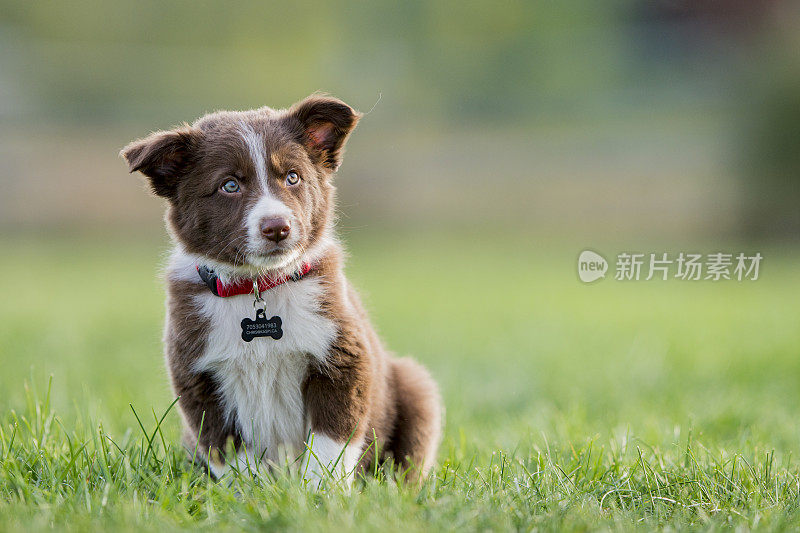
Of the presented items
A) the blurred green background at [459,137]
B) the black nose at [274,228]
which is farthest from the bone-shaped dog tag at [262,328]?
the blurred green background at [459,137]

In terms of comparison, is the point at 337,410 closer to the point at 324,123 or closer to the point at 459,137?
the point at 324,123

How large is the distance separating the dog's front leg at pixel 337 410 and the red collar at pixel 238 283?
0.38 metres

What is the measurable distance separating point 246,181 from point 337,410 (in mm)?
967

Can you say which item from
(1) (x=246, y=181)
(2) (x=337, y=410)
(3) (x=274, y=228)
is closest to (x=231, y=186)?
(1) (x=246, y=181)

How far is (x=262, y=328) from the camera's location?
3.39 meters

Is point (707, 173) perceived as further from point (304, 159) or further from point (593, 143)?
point (304, 159)

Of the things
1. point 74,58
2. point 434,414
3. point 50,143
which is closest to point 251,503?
point 434,414

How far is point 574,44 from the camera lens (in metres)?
22.7

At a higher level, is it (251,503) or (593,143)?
(593,143)

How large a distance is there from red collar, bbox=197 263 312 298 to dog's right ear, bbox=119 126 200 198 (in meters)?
0.39

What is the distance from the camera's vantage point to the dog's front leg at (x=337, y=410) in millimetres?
3342

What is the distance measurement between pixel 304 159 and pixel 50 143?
698 inches

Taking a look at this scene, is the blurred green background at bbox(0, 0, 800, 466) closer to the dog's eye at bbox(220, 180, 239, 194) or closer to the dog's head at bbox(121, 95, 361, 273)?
the dog's head at bbox(121, 95, 361, 273)

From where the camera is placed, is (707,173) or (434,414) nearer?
(434,414)
